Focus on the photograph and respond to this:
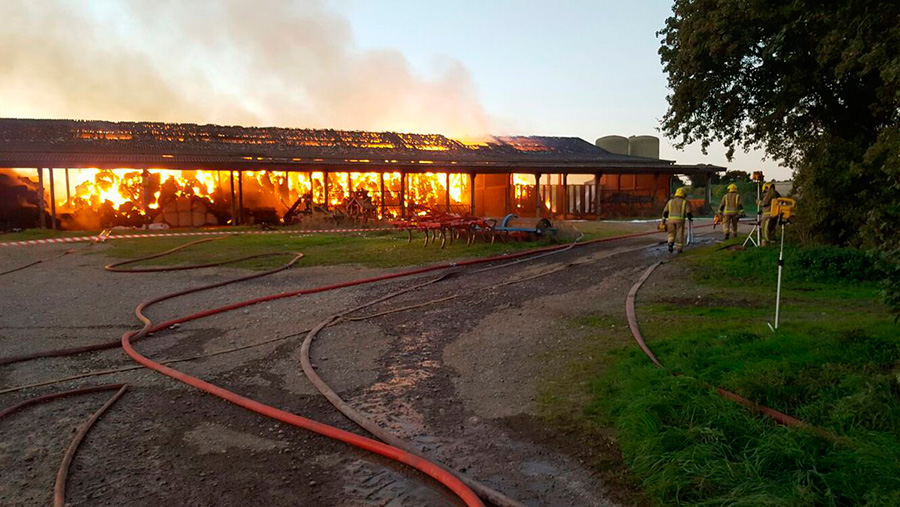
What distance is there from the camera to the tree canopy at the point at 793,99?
9633 millimetres

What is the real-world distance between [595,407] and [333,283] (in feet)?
21.7

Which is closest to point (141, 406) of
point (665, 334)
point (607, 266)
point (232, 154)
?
point (665, 334)

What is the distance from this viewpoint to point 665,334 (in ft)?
19.4

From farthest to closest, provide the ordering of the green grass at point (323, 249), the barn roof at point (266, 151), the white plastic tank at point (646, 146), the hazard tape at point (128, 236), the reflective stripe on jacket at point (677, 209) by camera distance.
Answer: the white plastic tank at point (646, 146) → the barn roof at point (266, 151) → the hazard tape at point (128, 236) → the green grass at point (323, 249) → the reflective stripe on jacket at point (677, 209)

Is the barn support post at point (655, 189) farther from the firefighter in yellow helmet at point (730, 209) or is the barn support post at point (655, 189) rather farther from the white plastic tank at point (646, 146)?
the firefighter in yellow helmet at point (730, 209)

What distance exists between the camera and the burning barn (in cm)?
2128

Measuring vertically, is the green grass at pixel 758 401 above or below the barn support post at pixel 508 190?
below

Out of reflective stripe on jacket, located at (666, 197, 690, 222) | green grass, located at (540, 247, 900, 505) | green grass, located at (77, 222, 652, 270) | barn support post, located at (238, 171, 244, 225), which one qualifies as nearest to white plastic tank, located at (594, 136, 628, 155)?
green grass, located at (77, 222, 652, 270)

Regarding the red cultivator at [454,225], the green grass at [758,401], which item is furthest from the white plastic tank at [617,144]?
the green grass at [758,401]

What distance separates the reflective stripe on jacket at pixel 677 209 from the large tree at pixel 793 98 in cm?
204

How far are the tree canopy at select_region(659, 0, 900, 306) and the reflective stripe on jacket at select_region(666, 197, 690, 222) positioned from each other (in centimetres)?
204

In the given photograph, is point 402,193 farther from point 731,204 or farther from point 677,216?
point 677,216

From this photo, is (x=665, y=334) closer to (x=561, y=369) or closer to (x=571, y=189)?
(x=561, y=369)

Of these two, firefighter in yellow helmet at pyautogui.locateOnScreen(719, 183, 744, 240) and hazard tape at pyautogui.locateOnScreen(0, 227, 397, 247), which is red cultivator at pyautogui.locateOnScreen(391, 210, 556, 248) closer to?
firefighter in yellow helmet at pyautogui.locateOnScreen(719, 183, 744, 240)
